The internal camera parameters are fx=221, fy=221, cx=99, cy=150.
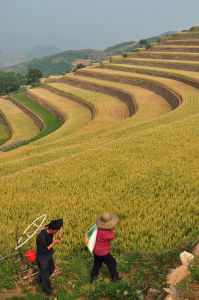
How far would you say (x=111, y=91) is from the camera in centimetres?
2684

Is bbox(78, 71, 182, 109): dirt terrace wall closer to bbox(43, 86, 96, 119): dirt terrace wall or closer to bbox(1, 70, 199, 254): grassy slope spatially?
bbox(43, 86, 96, 119): dirt terrace wall

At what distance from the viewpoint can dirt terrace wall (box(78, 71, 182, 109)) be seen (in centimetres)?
1898

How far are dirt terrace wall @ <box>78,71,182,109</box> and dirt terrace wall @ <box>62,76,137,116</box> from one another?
9.78ft

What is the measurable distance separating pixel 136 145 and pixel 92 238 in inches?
256

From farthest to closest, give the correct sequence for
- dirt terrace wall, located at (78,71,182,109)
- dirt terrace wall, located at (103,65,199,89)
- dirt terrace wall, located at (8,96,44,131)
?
1. dirt terrace wall, located at (8,96,44,131)
2. dirt terrace wall, located at (103,65,199,89)
3. dirt terrace wall, located at (78,71,182,109)

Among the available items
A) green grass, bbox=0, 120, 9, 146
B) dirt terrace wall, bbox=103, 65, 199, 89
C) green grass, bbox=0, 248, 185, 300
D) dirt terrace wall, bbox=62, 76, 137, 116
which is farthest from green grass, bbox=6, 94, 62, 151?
green grass, bbox=0, 248, 185, 300

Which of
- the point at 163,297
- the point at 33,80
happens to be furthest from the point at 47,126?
the point at 33,80

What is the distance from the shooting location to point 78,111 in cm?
2397

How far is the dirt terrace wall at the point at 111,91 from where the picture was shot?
69.2 feet

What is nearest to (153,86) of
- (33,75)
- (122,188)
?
(122,188)

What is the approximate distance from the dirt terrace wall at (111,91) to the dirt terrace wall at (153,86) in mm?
2981

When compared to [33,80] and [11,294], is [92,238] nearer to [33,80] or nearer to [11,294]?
[11,294]

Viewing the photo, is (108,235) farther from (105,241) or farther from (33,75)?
(33,75)

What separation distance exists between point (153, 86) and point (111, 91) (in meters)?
5.31
